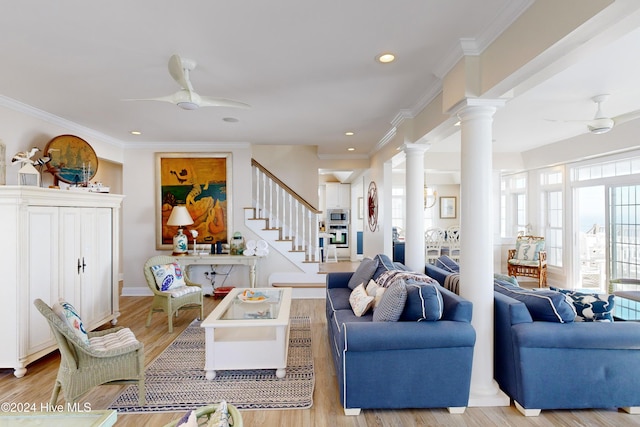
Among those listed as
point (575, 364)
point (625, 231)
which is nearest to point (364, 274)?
point (575, 364)

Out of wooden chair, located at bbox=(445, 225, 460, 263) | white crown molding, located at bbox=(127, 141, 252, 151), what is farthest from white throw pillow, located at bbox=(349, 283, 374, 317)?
wooden chair, located at bbox=(445, 225, 460, 263)

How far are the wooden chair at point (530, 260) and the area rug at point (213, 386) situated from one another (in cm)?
493

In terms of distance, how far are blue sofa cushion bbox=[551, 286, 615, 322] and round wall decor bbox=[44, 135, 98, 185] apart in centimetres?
545

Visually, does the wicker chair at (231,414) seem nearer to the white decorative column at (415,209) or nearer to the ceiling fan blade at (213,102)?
the ceiling fan blade at (213,102)

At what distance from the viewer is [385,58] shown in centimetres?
269

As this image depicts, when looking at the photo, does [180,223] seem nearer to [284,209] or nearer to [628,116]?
[284,209]

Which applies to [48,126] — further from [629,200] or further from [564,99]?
[629,200]

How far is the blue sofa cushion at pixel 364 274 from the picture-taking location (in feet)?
12.4

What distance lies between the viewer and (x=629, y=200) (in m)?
5.17

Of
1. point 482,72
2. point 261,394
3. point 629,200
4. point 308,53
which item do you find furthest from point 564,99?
point 261,394

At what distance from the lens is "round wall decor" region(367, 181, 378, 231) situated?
6227 mm

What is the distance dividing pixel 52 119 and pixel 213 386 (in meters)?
3.92

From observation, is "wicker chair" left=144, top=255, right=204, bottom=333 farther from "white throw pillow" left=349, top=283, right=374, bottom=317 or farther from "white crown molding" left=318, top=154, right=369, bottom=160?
"white crown molding" left=318, top=154, right=369, bottom=160

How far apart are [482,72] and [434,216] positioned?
8536 mm
